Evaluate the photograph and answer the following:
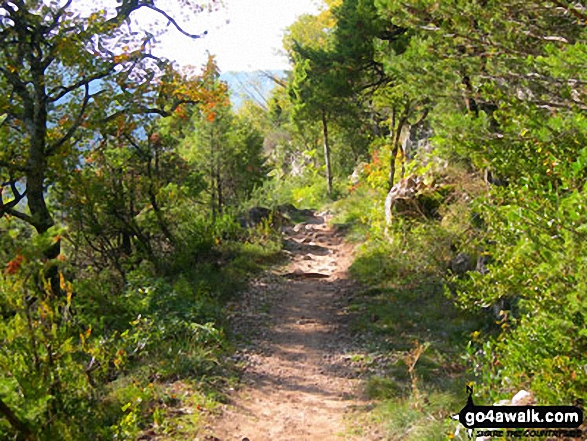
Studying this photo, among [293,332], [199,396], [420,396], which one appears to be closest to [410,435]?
[420,396]

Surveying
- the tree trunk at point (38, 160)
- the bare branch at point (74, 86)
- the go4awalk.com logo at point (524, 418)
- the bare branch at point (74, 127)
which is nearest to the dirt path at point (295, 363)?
the go4awalk.com logo at point (524, 418)

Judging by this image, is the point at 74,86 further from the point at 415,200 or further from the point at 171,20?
the point at 415,200

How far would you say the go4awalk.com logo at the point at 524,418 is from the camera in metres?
3.15

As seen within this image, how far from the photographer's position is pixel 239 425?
502 centimetres

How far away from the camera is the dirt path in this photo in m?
5.06

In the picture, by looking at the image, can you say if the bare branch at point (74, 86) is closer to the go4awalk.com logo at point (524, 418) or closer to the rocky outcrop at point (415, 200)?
the rocky outcrop at point (415, 200)

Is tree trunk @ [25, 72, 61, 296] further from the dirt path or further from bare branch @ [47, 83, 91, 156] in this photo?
the dirt path

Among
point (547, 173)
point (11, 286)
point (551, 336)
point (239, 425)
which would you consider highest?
point (547, 173)

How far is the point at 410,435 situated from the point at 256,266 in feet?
24.7

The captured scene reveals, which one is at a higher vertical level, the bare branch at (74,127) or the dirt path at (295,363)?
the bare branch at (74,127)

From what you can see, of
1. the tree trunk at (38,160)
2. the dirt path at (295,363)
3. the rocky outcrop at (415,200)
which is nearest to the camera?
the dirt path at (295,363)

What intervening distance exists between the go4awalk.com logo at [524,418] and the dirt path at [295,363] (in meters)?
1.39

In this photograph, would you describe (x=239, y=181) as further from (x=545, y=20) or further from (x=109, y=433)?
(x=109, y=433)

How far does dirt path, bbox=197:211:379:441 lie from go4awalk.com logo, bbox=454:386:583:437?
1391 mm
